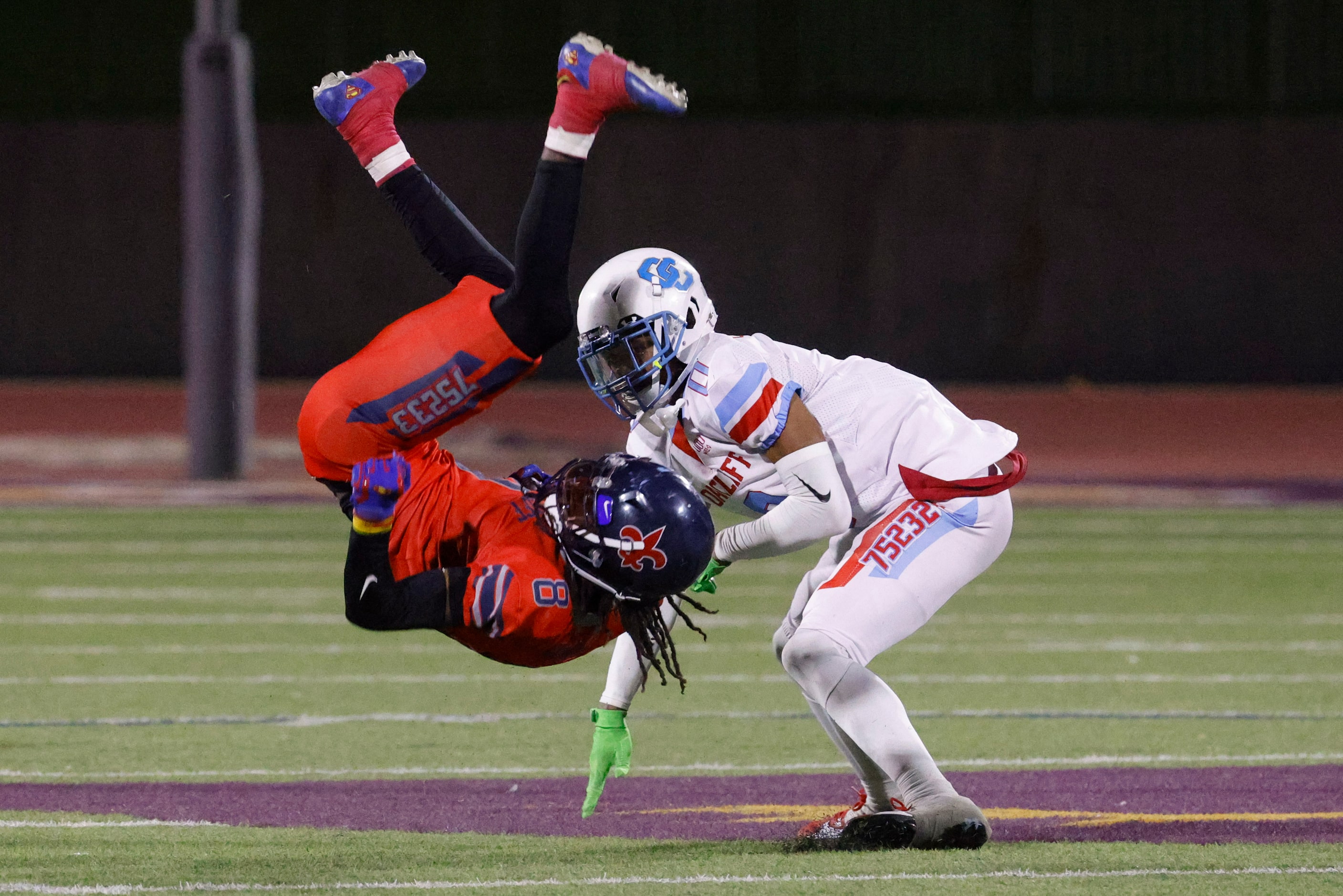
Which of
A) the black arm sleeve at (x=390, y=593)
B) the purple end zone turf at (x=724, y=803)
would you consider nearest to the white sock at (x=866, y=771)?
the purple end zone turf at (x=724, y=803)

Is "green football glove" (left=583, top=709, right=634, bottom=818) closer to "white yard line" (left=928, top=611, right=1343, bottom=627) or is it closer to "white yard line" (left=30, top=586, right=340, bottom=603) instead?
"white yard line" (left=928, top=611, right=1343, bottom=627)

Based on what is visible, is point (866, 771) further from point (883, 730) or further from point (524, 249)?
point (524, 249)

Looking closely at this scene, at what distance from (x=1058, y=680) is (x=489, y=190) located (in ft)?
62.3

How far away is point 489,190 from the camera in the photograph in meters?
26.6

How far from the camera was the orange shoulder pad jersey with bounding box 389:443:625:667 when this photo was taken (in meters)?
4.45

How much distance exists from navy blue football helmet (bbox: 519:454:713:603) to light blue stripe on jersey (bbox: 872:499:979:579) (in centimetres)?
64

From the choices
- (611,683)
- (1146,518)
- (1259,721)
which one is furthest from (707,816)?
(1146,518)

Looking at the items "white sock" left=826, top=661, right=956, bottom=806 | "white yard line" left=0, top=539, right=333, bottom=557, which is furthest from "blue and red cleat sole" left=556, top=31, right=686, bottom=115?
"white yard line" left=0, top=539, right=333, bottom=557

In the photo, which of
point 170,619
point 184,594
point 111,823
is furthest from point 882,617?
point 184,594

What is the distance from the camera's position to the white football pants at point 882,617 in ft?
16.1

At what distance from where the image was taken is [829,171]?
1039 inches

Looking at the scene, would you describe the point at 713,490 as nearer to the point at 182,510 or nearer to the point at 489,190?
the point at 182,510

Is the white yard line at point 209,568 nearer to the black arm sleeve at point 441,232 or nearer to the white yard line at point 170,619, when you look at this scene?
the white yard line at point 170,619

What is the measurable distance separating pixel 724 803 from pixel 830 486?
4.90 feet
